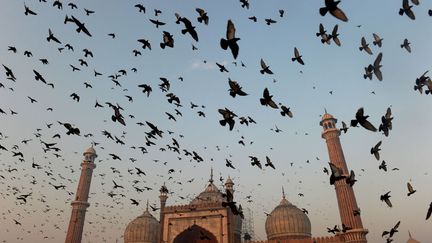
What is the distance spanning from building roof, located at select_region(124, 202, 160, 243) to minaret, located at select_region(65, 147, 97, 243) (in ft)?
18.5

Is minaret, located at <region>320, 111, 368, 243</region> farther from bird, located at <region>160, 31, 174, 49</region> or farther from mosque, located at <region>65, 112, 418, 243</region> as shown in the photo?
bird, located at <region>160, 31, 174, 49</region>

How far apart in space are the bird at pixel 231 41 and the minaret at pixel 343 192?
26189 millimetres

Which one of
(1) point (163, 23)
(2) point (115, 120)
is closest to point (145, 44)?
(1) point (163, 23)

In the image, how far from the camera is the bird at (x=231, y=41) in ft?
12.3

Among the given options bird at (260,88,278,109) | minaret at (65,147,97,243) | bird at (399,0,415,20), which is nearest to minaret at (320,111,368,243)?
bird at (399,0,415,20)

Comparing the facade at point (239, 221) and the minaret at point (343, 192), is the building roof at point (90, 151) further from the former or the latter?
the minaret at point (343, 192)

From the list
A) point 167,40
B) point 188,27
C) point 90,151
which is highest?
point 90,151

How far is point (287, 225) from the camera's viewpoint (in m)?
34.5

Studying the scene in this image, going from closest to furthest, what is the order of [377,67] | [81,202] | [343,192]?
[377,67] → [343,192] → [81,202]

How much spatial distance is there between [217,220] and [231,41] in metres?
26.8

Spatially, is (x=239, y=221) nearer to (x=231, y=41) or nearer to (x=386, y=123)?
(x=386, y=123)

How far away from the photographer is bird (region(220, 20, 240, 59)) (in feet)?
12.3

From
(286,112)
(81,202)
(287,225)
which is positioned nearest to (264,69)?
Answer: (286,112)

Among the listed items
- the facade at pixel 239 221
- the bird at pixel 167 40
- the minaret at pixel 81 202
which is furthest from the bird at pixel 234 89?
the minaret at pixel 81 202
